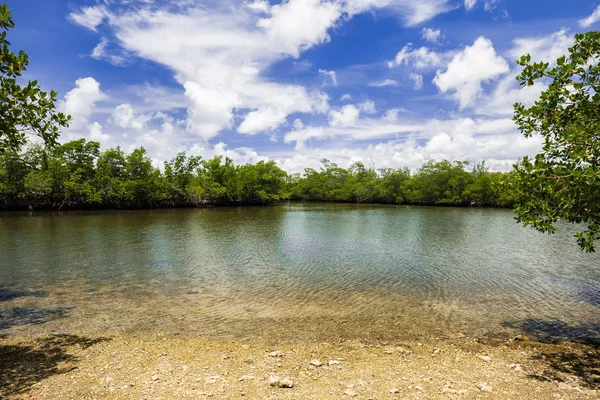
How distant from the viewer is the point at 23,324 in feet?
37.2

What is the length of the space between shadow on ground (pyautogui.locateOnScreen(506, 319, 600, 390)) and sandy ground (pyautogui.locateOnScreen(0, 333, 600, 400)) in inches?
1.4

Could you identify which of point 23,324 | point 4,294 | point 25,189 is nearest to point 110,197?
point 25,189

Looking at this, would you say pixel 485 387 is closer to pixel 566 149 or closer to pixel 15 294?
pixel 566 149

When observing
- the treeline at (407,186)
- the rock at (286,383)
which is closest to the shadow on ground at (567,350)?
the rock at (286,383)

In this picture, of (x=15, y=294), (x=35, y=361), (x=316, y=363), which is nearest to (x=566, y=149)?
(x=316, y=363)

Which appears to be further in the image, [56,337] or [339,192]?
[339,192]

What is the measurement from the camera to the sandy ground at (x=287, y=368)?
6.88 m

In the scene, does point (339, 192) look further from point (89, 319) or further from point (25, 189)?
point (89, 319)

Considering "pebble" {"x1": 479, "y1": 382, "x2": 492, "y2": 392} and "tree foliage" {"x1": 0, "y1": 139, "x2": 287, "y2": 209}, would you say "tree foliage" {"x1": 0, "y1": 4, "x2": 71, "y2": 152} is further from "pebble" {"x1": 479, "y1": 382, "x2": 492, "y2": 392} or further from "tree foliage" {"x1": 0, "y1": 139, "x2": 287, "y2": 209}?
"tree foliage" {"x1": 0, "y1": 139, "x2": 287, "y2": 209}

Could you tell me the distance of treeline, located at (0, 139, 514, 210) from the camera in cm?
6259

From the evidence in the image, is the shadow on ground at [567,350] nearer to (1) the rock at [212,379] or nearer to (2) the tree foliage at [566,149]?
(2) the tree foliage at [566,149]

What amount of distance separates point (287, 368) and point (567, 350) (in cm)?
867

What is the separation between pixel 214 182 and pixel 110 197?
2548 cm

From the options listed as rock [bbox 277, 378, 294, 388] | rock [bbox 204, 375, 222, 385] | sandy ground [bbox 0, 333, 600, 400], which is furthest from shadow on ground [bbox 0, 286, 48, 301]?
rock [bbox 277, 378, 294, 388]
